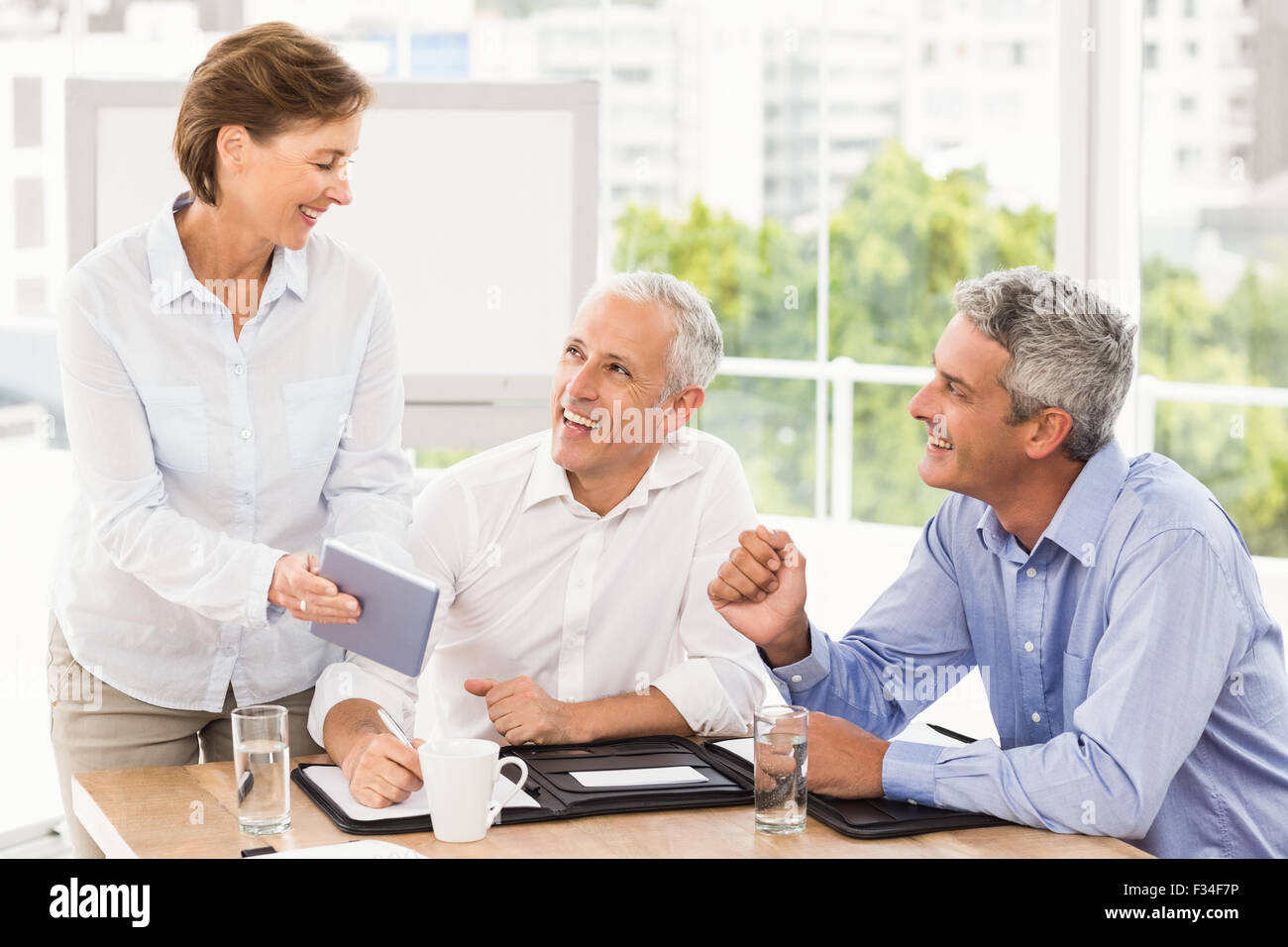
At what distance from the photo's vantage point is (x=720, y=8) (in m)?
5.39

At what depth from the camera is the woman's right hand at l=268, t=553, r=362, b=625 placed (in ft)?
5.78

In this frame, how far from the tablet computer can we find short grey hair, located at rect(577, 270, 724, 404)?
74cm

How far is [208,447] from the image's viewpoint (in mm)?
2125

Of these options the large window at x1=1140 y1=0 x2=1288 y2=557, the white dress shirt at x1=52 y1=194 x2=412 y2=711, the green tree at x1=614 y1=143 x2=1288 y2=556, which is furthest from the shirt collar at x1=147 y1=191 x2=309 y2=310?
the green tree at x1=614 y1=143 x2=1288 y2=556

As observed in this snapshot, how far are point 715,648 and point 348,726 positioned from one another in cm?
65

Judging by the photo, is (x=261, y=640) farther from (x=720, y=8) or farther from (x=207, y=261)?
(x=720, y=8)

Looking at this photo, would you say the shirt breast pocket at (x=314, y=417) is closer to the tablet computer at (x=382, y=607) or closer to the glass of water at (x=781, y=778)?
the tablet computer at (x=382, y=607)

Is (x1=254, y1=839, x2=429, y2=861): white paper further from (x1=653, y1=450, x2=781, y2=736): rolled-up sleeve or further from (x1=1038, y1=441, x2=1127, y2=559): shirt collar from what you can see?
(x1=1038, y1=441, x2=1127, y2=559): shirt collar

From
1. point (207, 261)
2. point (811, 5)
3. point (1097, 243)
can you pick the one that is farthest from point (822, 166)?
point (207, 261)

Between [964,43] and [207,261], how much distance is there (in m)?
3.72

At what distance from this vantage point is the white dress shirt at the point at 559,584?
2234mm

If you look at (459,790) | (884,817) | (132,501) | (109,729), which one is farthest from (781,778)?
(109,729)

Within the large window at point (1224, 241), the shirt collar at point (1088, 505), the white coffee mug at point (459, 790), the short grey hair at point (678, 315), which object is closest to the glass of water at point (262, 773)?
the white coffee mug at point (459, 790)

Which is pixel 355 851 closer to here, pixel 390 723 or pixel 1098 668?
pixel 390 723
